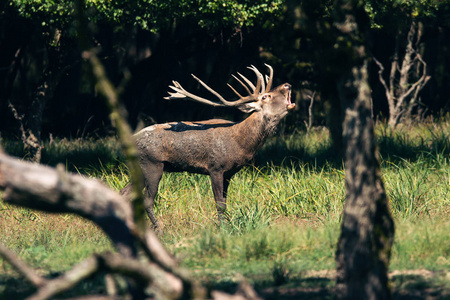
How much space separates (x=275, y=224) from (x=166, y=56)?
6916mm

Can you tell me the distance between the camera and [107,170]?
10.6m

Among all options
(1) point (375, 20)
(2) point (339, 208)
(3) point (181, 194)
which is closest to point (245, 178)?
(3) point (181, 194)

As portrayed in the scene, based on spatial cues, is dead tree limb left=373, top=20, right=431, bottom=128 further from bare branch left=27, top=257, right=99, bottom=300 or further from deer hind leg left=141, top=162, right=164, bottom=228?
bare branch left=27, top=257, right=99, bottom=300

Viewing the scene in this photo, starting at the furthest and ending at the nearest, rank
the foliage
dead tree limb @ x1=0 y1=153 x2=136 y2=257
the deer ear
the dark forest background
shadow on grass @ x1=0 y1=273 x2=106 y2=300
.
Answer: the dark forest background, the foliage, the deer ear, shadow on grass @ x1=0 y1=273 x2=106 y2=300, dead tree limb @ x1=0 y1=153 x2=136 y2=257

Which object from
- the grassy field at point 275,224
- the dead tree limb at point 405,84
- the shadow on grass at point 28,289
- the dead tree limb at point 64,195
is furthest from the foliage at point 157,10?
the dead tree limb at point 64,195

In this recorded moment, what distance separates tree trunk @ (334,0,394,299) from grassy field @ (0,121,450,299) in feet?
2.70

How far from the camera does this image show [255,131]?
26.2 feet

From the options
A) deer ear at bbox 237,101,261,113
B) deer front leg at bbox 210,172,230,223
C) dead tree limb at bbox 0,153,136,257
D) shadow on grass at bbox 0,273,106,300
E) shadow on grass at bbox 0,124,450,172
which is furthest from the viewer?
shadow on grass at bbox 0,124,450,172

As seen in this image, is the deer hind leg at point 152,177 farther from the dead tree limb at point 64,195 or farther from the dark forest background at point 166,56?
the dead tree limb at point 64,195

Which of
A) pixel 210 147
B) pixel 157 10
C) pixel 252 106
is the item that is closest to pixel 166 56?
pixel 157 10

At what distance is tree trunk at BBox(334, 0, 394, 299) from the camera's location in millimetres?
4148

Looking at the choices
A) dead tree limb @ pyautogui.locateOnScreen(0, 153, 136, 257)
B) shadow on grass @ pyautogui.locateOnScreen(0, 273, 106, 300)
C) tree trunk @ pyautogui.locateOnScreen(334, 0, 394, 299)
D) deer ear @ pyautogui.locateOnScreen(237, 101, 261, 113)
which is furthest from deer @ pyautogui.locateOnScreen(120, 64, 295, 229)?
dead tree limb @ pyautogui.locateOnScreen(0, 153, 136, 257)

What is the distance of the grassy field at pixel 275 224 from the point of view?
5.50m

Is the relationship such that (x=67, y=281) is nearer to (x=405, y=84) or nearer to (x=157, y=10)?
(x=157, y=10)
